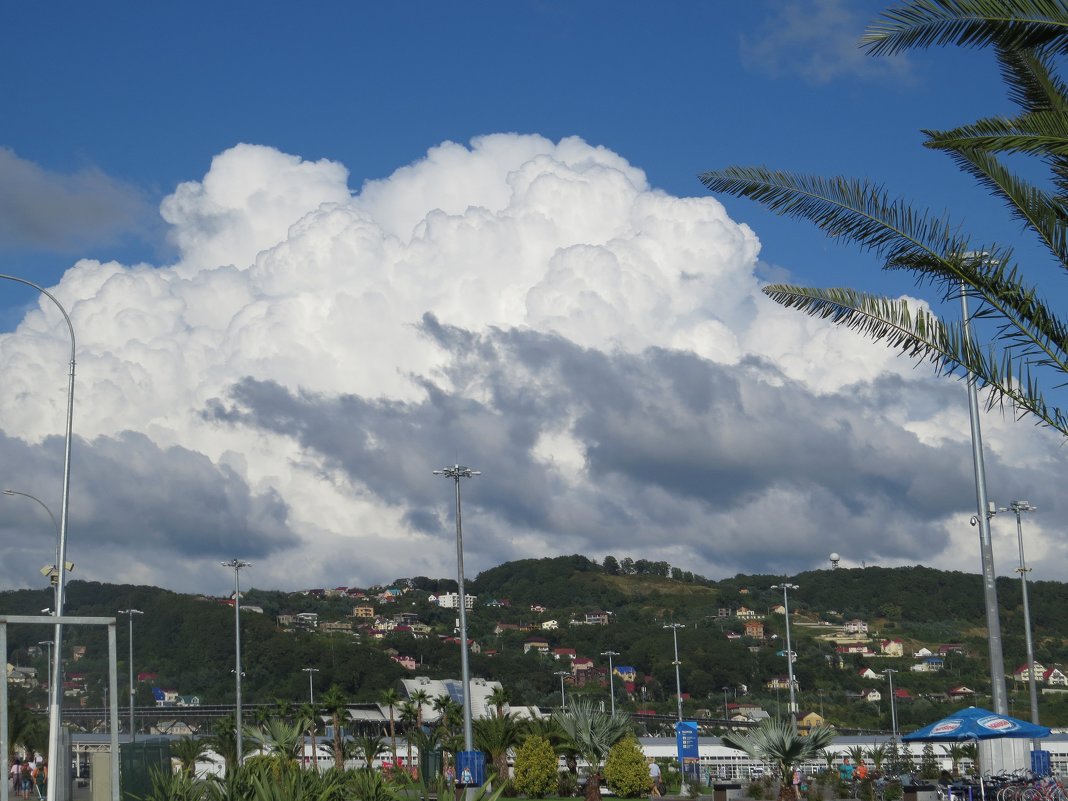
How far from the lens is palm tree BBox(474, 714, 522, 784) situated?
4178cm

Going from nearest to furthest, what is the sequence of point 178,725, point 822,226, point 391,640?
point 822,226 → point 178,725 → point 391,640

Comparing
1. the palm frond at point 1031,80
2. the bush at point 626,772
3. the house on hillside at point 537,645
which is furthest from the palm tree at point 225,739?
the house on hillside at point 537,645

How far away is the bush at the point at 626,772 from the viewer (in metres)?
36.6

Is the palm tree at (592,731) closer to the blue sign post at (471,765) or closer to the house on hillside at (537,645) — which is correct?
the blue sign post at (471,765)

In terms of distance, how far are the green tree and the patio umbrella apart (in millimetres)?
16224

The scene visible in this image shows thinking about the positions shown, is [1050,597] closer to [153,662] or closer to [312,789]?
[153,662]

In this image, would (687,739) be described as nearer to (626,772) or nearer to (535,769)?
(535,769)

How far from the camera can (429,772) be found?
115ft

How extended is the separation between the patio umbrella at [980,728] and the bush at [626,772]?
1302 centimetres

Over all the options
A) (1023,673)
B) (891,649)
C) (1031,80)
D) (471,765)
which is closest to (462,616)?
(471,765)

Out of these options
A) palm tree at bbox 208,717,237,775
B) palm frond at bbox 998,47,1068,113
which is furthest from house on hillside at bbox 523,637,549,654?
palm frond at bbox 998,47,1068,113

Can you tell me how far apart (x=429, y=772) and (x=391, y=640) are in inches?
5113

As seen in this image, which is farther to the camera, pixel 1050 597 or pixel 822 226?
pixel 1050 597

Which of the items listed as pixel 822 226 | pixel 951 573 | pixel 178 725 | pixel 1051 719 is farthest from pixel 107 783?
pixel 951 573
